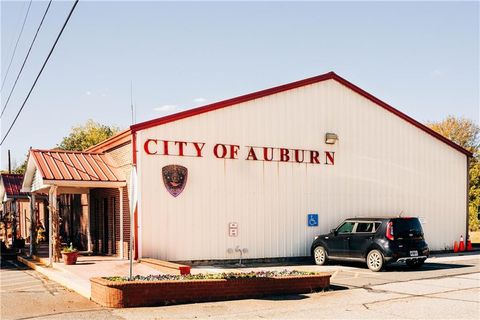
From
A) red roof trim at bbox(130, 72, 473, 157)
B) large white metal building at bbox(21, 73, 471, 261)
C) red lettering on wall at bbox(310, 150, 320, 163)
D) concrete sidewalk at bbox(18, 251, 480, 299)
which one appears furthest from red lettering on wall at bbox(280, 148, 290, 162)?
concrete sidewalk at bbox(18, 251, 480, 299)

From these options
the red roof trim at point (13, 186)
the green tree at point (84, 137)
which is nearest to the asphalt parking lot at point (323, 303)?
the red roof trim at point (13, 186)

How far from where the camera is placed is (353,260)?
18328 millimetres

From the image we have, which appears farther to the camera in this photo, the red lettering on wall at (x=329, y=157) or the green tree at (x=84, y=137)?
the green tree at (x=84, y=137)

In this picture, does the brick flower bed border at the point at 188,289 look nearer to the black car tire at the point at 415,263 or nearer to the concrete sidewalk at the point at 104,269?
the concrete sidewalk at the point at 104,269

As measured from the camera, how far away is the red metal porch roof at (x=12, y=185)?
88.3ft

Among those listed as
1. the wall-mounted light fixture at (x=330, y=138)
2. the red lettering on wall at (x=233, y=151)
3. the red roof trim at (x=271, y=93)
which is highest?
the red roof trim at (x=271, y=93)

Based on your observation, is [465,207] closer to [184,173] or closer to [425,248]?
[425,248]

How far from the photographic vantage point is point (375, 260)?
57.2ft

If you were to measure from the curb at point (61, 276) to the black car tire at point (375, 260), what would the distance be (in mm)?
8759

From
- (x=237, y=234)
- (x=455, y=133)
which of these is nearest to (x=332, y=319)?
(x=237, y=234)

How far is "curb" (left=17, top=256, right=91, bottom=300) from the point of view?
1273 centimetres

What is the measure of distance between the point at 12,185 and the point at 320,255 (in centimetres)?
1610

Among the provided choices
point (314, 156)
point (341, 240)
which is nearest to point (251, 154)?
point (314, 156)

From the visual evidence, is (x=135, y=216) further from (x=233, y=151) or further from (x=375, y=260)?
(x=375, y=260)
